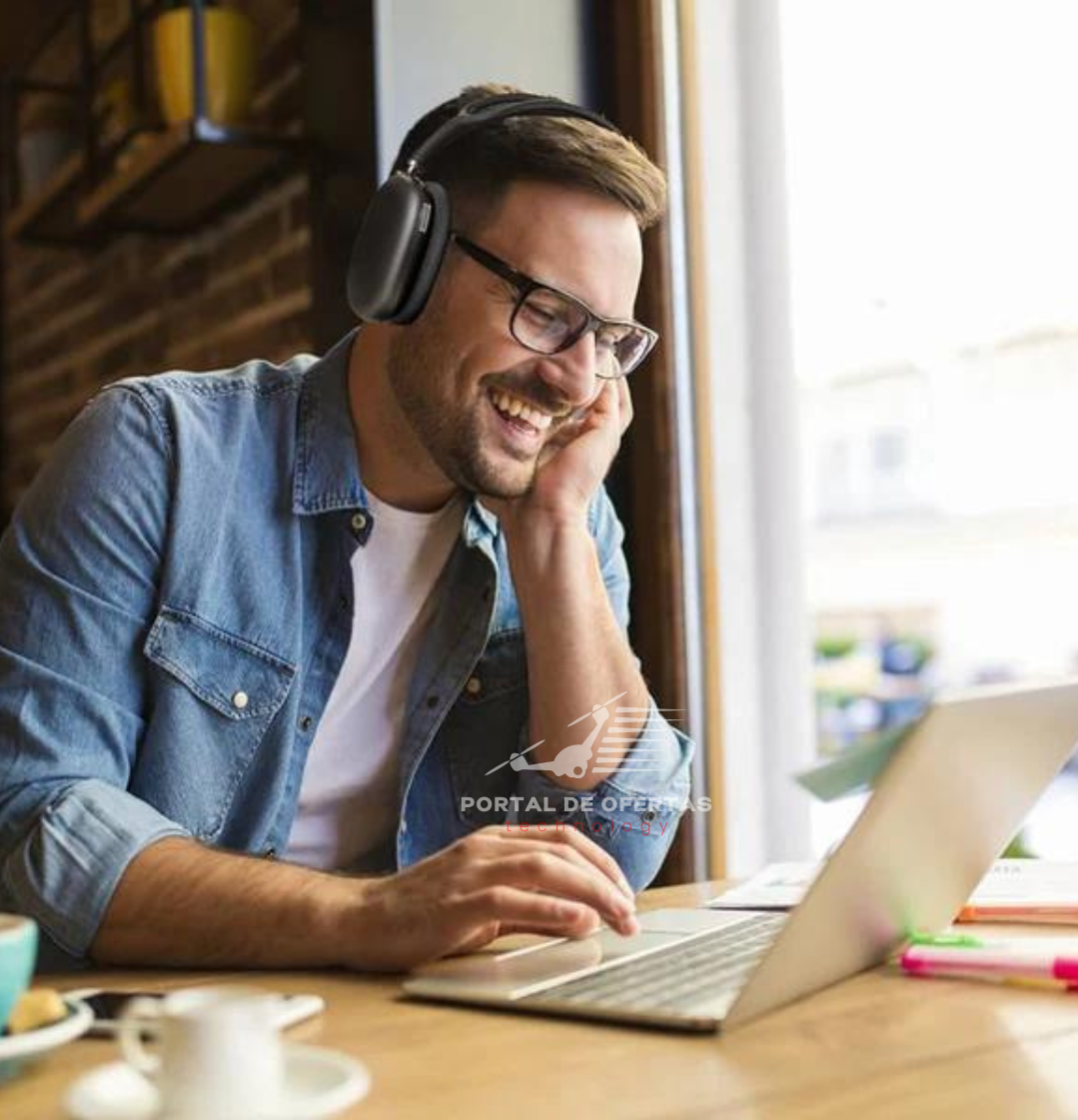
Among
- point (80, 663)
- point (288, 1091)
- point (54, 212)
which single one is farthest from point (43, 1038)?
point (54, 212)

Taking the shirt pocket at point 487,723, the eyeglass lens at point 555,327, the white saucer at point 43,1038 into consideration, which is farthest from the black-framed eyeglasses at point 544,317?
the white saucer at point 43,1038

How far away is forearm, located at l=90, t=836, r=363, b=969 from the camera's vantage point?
98cm

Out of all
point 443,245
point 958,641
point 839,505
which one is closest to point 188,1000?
point 443,245

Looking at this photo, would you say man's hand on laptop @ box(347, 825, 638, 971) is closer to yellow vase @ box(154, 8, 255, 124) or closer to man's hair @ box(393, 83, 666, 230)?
man's hair @ box(393, 83, 666, 230)

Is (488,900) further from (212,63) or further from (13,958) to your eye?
(212,63)

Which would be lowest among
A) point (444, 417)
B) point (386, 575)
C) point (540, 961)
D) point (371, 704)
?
point (540, 961)

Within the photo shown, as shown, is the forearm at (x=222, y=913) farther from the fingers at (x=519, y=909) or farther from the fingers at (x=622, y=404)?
the fingers at (x=622, y=404)

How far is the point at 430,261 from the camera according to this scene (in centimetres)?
138

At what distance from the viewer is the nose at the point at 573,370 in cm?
146

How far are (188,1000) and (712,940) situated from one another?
1.53 ft

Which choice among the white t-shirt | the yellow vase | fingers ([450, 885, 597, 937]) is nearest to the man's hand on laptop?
fingers ([450, 885, 597, 937])

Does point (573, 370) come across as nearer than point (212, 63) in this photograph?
Yes

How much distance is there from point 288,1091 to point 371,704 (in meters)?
0.87

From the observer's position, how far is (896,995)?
2.88ft
